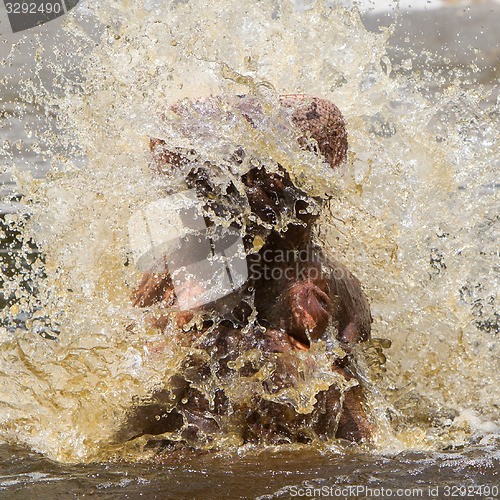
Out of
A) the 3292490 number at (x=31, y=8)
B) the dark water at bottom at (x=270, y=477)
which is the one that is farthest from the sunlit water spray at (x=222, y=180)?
the 3292490 number at (x=31, y=8)

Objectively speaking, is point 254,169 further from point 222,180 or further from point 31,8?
point 31,8

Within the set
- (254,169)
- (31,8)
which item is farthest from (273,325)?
(31,8)

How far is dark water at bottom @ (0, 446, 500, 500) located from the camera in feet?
5.61

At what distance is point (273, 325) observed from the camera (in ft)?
7.68

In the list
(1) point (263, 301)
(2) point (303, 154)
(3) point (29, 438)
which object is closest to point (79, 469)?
(3) point (29, 438)

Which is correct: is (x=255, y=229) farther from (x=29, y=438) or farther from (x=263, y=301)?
(x=29, y=438)

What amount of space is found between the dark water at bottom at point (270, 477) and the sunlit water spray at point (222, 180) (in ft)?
0.54

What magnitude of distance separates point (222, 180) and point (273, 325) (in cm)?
57

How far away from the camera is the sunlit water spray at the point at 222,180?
86.0 inches

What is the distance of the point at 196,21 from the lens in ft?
10.2

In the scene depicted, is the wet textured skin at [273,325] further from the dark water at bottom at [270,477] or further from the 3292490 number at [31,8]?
the 3292490 number at [31,8]

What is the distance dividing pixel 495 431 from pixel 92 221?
174 cm

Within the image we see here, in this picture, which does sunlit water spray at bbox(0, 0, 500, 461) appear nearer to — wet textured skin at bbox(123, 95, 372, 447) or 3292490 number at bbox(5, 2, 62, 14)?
wet textured skin at bbox(123, 95, 372, 447)

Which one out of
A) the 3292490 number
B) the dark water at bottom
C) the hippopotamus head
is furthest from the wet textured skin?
the 3292490 number
